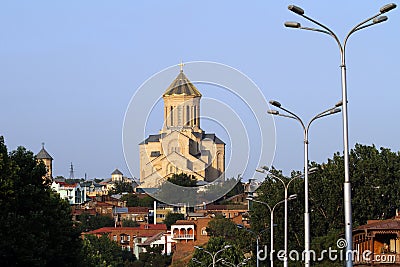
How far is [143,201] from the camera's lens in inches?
7726

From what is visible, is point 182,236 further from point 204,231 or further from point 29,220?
point 29,220

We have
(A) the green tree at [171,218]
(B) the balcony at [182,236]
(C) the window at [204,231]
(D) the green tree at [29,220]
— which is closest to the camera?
(D) the green tree at [29,220]

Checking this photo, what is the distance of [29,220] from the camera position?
47.5 meters

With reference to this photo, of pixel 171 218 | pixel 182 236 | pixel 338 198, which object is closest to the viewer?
pixel 338 198

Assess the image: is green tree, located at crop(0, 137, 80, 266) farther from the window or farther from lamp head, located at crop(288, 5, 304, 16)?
the window

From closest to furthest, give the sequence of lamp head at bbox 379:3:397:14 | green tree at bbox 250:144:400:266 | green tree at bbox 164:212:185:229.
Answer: lamp head at bbox 379:3:397:14
green tree at bbox 250:144:400:266
green tree at bbox 164:212:185:229

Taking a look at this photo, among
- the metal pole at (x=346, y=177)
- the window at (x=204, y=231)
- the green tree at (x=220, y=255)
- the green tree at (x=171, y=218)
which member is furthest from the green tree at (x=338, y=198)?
the green tree at (x=171, y=218)

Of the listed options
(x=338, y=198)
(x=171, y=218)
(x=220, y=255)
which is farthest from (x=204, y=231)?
(x=338, y=198)

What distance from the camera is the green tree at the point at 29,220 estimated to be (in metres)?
45.6

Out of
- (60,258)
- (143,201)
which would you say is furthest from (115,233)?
(60,258)

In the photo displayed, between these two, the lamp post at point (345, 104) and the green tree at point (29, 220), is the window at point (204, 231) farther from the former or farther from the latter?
the lamp post at point (345, 104)

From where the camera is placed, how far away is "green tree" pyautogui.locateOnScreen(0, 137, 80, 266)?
45625mm

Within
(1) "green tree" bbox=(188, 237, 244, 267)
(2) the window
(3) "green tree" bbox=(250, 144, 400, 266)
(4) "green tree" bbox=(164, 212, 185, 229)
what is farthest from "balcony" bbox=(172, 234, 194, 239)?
(3) "green tree" bbox=(250, 144, 400, 266)

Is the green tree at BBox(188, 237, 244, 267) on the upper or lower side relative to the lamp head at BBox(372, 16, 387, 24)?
lower
